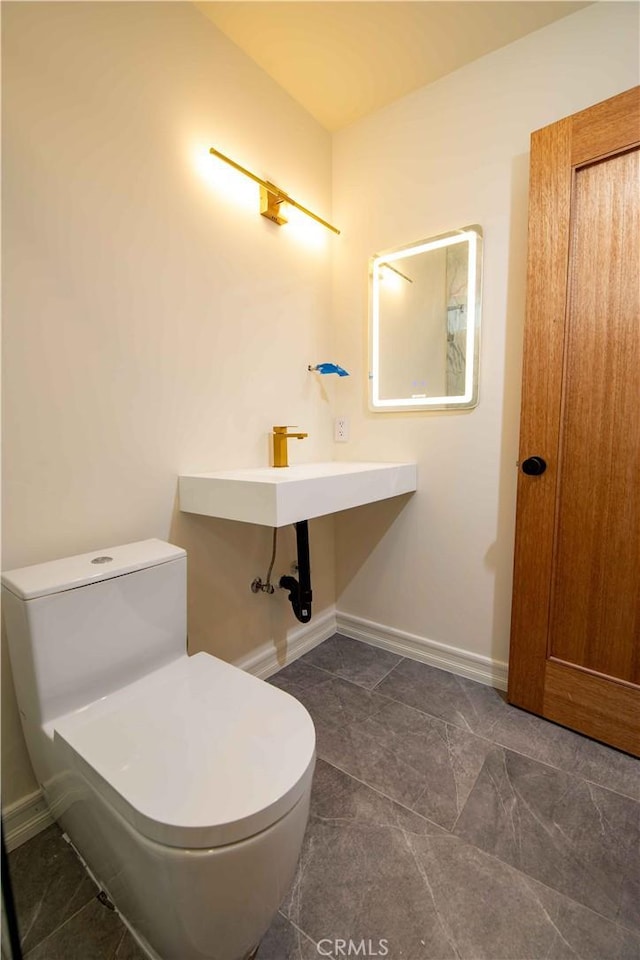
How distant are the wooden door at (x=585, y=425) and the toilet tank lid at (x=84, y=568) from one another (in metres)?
1.21

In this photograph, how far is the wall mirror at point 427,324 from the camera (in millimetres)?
1637

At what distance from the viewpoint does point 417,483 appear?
1837 mm

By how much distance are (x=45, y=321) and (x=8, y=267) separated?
0.43 ft

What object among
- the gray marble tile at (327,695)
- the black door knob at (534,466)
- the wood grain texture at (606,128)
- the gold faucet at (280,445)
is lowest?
the gray marble tile at (327,695)

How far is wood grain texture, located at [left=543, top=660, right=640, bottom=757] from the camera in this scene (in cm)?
132

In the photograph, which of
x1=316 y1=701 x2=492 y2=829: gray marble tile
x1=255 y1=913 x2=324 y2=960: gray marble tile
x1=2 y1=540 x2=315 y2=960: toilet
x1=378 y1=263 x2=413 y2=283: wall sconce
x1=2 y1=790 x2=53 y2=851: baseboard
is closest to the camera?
x1=2 y1=540 x2=315 y2=960: toilet

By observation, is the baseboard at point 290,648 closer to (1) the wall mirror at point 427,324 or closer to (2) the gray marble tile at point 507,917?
(2) the gray marble tile at point 507,917

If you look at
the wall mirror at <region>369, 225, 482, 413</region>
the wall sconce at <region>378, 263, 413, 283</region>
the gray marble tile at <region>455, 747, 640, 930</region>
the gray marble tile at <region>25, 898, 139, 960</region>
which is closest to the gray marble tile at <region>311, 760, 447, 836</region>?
the gray marble tile at <region>455, 747, 640, 930</region>

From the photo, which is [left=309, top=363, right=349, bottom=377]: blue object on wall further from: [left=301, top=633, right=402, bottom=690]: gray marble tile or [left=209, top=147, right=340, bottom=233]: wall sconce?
[left=301, top=633, right=402, bottom=690]: gray marble tile

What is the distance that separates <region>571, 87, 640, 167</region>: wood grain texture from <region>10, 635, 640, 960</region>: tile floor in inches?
73.0

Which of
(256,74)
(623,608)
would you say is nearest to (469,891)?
(623,608)

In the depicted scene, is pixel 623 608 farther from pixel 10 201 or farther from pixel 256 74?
pixel 256 74

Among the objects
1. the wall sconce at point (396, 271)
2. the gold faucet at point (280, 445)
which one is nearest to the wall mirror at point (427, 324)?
the wall sconce at point (396, 271)

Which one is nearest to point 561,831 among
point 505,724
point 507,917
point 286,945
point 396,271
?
point 507,917
